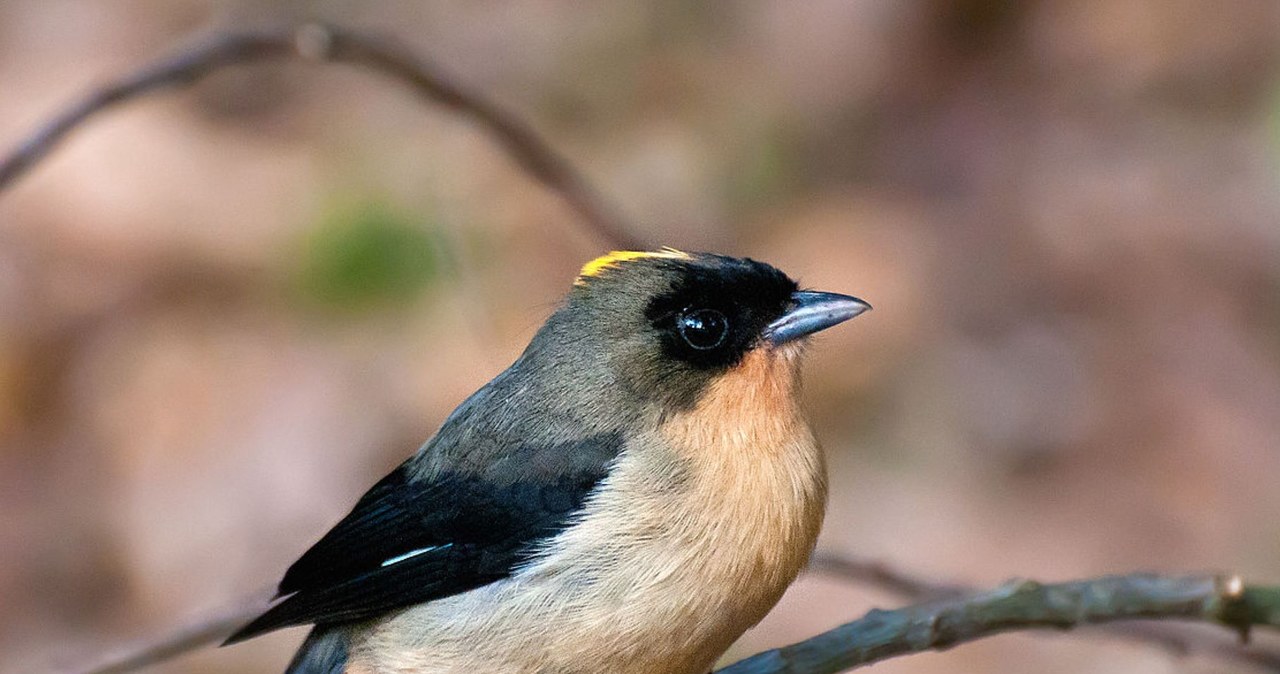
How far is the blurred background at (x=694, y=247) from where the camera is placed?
6477 mm

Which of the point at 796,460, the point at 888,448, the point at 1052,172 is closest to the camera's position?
the point at 796,460

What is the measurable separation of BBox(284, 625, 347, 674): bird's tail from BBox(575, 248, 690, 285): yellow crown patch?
1.11 m

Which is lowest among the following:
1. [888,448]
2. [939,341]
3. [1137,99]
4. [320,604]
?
[320,604]

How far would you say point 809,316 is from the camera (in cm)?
371

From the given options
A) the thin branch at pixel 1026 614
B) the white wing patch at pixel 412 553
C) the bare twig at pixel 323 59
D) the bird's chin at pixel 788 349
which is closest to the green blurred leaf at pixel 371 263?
the bare twig at pixel 323 59

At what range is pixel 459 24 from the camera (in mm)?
8789

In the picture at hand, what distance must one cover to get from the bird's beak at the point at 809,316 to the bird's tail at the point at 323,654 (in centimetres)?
134

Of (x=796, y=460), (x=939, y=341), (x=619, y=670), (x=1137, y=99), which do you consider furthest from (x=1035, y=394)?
(x=619, y=670)

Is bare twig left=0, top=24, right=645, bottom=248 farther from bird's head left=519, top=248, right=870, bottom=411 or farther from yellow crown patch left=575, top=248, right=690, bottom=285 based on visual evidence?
bird's head left=519, top=248, right=870, bottom=411

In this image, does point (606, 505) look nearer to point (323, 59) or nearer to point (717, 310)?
point (717, 310)

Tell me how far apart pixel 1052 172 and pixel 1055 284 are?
82cm

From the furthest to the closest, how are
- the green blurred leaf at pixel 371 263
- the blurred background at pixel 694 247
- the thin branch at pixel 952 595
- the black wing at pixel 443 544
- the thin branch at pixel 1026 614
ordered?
1. the green blurred leaf at pixel 371 263
2. the blurred background at pixel 694 247
3. the black wing at pixel 443 544
4. the thin branch at pixel 952 595
5. the thin branch at pixel 1026 614

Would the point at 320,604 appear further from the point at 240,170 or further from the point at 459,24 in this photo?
the point at 459,24

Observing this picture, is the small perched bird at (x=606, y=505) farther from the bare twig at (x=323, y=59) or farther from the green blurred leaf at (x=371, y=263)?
the green blurred leaf at (x=371, y=263)
